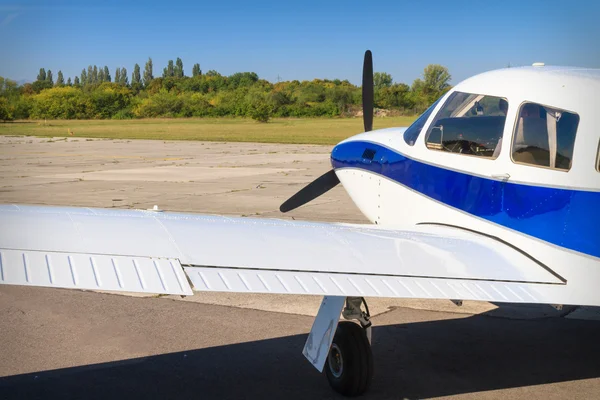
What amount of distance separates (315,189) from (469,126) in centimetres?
302

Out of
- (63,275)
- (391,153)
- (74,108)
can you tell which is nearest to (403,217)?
(391,153)

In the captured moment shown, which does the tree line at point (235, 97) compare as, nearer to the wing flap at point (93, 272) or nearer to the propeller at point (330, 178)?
the propeller at point (330, 178)

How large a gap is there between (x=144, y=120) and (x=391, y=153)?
63658 mm

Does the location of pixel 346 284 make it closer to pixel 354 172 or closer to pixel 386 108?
pixel 354 172

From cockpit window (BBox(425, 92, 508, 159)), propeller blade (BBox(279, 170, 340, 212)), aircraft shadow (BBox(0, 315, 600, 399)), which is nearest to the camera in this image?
aircraft shadow (BBox(0, 315, 600, 399))

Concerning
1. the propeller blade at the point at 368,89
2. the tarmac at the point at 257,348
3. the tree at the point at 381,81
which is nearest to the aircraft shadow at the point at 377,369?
the tarmac at the point at 257,348

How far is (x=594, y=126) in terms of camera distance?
4.66 metres

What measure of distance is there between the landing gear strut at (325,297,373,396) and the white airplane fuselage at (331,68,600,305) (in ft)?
3.41

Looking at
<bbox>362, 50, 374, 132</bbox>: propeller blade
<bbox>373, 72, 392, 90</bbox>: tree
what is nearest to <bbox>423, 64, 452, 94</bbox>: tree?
<bbox>373, 72, 392, 90</bbox>: tree

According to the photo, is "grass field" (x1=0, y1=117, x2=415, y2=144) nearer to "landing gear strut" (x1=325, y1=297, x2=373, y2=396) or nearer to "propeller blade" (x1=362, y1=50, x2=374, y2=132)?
"propeller blade" (x1=362, y1=50, x2=374, y2=132)

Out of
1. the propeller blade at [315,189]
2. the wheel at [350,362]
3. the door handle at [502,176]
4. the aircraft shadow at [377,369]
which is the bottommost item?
the aircraft shadow at [377,369]

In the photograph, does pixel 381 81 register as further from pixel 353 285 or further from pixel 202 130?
pixel 353 285

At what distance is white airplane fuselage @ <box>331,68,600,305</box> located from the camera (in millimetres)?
4621

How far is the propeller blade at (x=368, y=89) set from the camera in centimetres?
920
